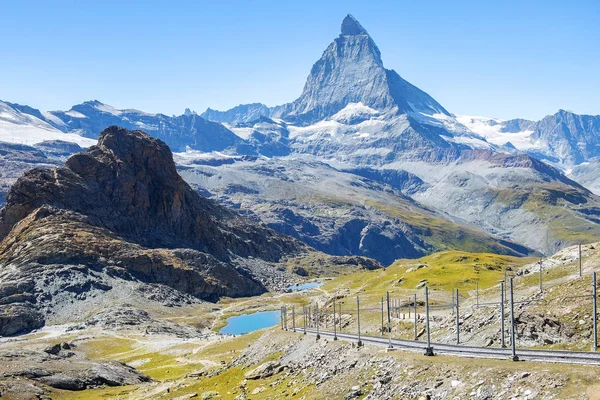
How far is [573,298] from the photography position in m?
68.3

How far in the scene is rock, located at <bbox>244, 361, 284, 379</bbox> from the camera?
81750 millimetres

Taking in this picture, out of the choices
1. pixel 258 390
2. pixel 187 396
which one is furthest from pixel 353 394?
pixel 187 396

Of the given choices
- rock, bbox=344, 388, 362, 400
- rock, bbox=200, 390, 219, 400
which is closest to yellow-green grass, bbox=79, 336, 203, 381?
rock, bbox=200, 390, 219, 400

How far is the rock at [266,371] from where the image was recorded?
81750 millimetres

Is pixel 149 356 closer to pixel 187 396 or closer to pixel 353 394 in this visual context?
pixel 187 396

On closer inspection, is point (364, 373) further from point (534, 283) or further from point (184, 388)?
point (534, 283)

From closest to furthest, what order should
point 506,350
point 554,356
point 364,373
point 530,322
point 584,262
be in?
point 554,356
point 506,350
point 364,373
point 530,322
point 584,262

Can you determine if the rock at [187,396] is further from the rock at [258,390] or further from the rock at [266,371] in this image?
the rock at [258,390]

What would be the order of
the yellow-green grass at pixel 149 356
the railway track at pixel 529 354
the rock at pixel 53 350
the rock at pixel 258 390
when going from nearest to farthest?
the railway track at pixel 529 354 → the rock at pixel 258 390 → the yellow-green grass at pixel 149 356 → the rock at pixel 53 350

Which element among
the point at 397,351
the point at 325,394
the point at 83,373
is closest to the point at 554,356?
the point at 397,351

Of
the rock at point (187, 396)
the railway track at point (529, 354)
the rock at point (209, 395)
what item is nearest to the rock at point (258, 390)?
the rock at point (209, 395)

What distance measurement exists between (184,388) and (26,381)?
26.6 metres

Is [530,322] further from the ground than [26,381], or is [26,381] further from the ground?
[530,322]

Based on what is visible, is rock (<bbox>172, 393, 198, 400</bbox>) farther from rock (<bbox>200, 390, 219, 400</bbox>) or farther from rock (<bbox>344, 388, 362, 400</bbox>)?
rock (<bbox>344, 388, 362, 400</bbox>)
